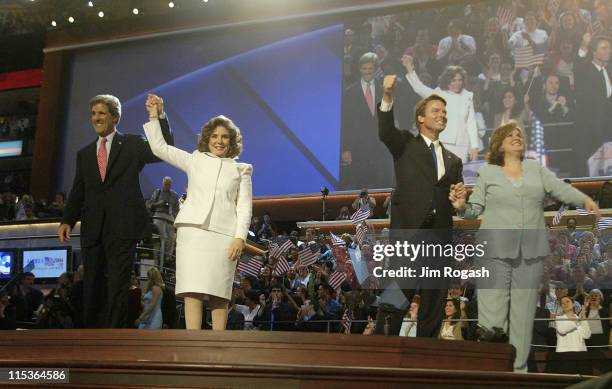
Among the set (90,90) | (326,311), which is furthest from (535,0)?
(90,90)

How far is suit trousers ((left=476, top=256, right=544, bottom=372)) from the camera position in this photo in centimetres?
403

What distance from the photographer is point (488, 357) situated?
351 centimetres

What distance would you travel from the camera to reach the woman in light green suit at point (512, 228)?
13.3ft

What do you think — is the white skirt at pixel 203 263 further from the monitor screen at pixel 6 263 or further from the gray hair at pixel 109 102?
the monitor screen at pixel 6 263

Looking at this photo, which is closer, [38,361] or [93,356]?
[38,361]

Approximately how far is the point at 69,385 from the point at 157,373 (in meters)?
0.35

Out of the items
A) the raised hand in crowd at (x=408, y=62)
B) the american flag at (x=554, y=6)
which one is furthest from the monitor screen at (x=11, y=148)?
the american flag at (x=554, y=6)

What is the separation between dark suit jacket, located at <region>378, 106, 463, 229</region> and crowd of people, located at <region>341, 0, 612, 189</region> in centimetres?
926

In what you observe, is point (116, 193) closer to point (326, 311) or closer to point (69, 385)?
point (69, 385)

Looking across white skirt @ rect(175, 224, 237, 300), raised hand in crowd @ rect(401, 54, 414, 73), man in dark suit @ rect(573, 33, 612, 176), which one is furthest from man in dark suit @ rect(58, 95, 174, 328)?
raised hand in crowd @ rect(401, 54, 414, 73)

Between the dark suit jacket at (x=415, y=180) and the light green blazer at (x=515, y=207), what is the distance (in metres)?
0.13

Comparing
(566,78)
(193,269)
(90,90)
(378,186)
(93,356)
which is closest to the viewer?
(93,356)

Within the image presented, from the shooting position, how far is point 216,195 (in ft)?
13.6

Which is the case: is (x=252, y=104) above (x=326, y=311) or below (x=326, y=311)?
above
